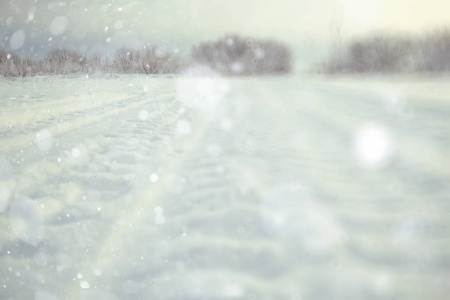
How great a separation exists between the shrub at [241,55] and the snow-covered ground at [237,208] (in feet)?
8.22

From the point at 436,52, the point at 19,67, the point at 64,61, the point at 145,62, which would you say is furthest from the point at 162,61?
the point at 436,52

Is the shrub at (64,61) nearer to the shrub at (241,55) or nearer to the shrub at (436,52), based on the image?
the shrub at (241,55)

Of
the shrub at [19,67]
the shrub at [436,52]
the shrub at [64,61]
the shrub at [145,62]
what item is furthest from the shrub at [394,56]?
the shrub at [19,67]

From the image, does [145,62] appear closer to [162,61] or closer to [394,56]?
[162,61]

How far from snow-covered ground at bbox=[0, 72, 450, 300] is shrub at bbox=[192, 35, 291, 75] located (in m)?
2.50

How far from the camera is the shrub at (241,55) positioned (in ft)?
18.3

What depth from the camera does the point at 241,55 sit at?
5762 mm

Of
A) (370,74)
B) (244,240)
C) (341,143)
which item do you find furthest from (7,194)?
(370,74)

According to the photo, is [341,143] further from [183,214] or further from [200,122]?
[200,122]

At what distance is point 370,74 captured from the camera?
4.46 meters

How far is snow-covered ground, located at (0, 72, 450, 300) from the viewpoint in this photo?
1.20 meters

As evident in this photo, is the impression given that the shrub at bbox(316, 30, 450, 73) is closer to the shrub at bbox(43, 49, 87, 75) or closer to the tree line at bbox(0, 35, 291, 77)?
the tree line at bbox(0, 35, 291, 77)

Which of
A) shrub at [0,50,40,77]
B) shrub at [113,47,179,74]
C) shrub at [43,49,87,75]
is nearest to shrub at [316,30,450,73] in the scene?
shrub at [113,47,179,74]

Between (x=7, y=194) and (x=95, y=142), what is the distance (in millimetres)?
882
